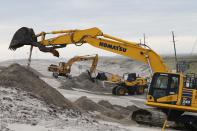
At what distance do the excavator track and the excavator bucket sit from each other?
21.1ft

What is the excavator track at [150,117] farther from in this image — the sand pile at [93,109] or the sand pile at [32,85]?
the sand pile at [32,85]

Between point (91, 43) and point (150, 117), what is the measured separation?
14.7 feet

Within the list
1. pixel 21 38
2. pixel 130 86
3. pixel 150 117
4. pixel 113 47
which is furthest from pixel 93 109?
pixel 130 86

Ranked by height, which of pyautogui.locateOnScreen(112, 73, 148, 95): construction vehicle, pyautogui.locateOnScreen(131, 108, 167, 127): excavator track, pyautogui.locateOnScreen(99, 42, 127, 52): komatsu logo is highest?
pyautogui.locateOnScreen(99, 42, 127, 52): komatsu logo

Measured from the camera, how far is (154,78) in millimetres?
12227

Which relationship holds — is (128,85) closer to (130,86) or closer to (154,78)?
(130,86)

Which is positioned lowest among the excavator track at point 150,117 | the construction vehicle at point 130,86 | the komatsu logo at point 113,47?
the excavator track at point 150,117

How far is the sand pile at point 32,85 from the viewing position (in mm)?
12414

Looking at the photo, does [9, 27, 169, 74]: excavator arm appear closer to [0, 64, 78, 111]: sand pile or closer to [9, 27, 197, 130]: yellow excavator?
[9, 27, 197, 130]: yellow excavator

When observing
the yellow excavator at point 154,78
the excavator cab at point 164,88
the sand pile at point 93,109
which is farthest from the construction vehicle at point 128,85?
the excavator cab at point 164,88

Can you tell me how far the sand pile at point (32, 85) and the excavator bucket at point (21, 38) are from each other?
124 cm

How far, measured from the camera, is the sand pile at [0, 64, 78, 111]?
40.7 feet

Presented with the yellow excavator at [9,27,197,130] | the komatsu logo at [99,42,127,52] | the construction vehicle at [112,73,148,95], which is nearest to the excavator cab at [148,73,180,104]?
the yellow excavator at [9,27,197,130]

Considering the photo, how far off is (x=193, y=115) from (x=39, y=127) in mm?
6839
